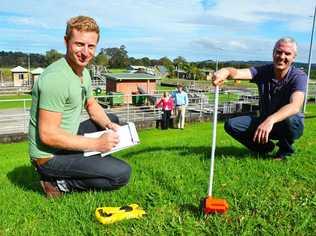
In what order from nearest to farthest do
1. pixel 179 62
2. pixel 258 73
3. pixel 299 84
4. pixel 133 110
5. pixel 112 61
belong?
pixel 299 84 < pixel 258 73 < pixel 133 110 < pixel 179 62 < pixel 112 61

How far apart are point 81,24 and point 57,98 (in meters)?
0.71

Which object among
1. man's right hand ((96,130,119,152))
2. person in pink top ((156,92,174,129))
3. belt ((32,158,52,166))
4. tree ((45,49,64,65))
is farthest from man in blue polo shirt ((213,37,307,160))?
tree ((45,49,64,65))

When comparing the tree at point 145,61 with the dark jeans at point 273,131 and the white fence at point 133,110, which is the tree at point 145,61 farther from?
the dark jeans at point 273,131

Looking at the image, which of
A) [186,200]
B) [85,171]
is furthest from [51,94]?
[186,200]

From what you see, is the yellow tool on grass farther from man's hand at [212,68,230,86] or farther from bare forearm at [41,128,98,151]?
man's hand at [212,68,230,86]

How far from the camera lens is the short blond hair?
12.3 feet

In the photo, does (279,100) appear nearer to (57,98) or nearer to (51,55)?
(57,98)

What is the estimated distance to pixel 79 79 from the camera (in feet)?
13.1

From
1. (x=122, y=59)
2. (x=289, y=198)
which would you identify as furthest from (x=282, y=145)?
(x=122, y=59)

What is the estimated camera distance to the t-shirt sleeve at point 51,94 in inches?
142

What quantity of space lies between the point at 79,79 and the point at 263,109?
98.3 inches

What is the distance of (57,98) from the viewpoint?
11.9 ft

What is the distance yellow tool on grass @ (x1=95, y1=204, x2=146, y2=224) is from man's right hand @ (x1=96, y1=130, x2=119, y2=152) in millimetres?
562

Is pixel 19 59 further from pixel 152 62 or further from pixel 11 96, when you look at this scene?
pixel 11 96
